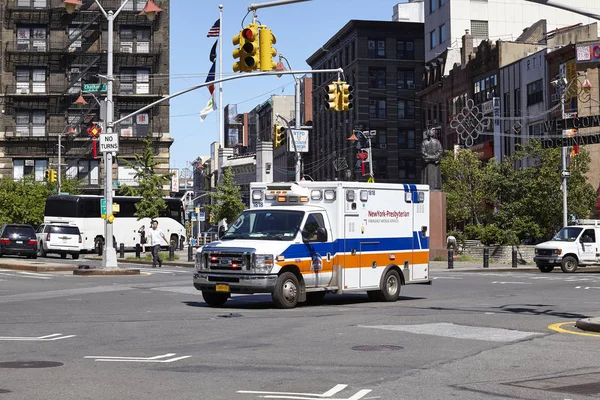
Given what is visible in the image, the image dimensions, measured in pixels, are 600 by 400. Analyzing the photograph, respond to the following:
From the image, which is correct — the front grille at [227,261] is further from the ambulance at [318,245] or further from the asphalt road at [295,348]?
the asphalt road at [295,348]

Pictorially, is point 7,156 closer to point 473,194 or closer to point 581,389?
point 473,194

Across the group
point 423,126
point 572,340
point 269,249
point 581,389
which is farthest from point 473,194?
point 581,389

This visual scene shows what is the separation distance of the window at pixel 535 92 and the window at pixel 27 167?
44.1m

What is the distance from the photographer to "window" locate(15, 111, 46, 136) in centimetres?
8969

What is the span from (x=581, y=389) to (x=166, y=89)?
8357 cm

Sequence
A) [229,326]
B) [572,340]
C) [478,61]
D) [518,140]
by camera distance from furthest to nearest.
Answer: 1. [478,61]
2. [518,140]
3. [229,326]
4. [572,340]

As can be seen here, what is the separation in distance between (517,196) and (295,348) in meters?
46.7

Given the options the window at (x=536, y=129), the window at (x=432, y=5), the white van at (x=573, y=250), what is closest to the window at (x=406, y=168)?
the window at (x=432, y=5)

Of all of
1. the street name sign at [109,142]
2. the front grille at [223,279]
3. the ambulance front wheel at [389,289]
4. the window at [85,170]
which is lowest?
the ambulance front wheel at [389,289]

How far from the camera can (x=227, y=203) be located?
64750 millimetres

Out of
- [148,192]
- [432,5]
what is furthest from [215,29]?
[432,5]

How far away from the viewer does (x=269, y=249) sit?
65.0 ft

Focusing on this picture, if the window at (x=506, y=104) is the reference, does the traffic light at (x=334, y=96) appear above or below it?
below

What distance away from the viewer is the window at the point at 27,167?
9000 cm
